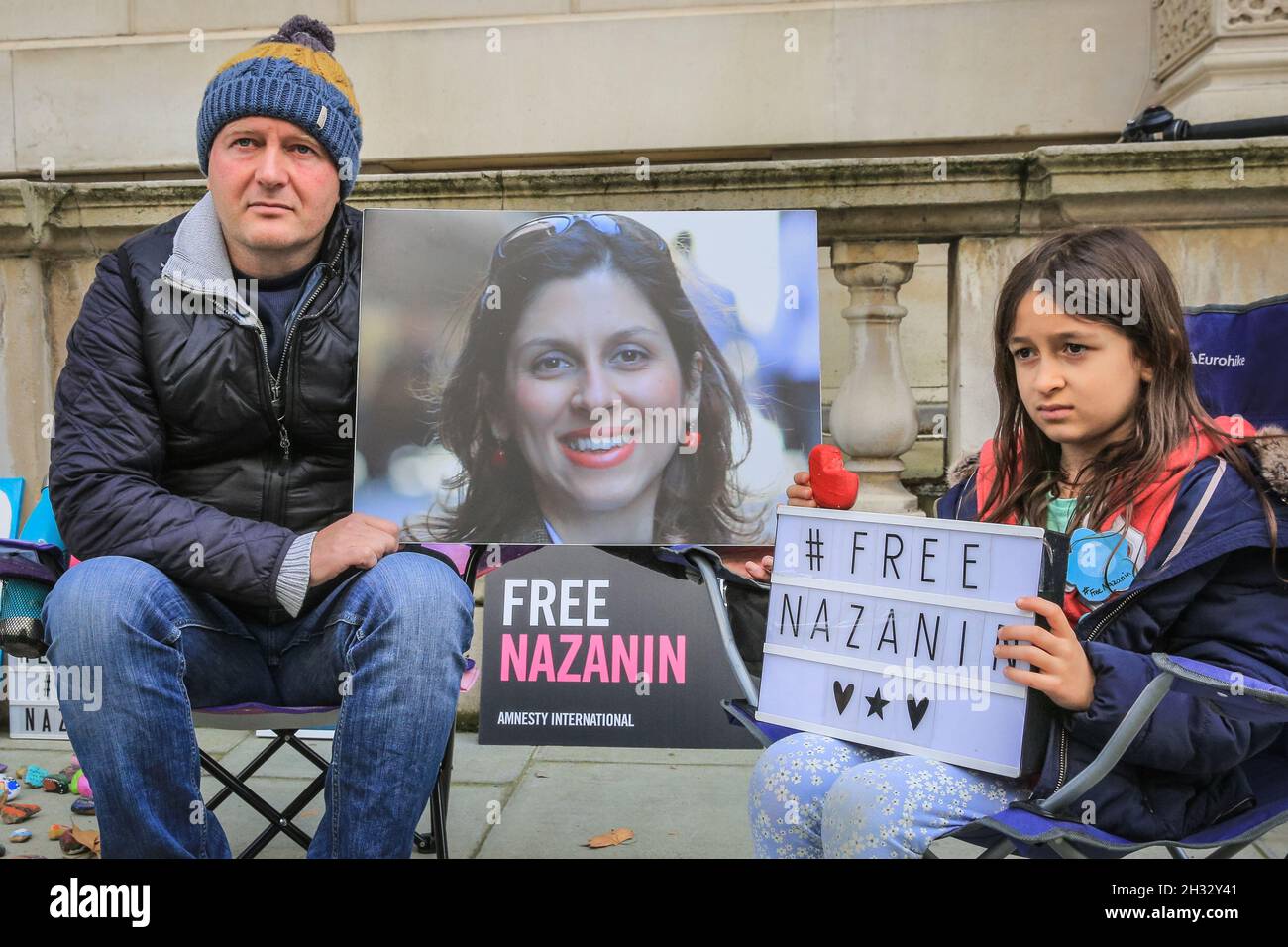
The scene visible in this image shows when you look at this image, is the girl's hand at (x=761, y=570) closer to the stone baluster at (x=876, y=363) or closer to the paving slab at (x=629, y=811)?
the paving slab at (x=629, y=811)

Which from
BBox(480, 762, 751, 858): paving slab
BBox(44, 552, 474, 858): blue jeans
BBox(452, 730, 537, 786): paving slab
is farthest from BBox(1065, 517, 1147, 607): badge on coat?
BBox(452, 730, 537, 786): paving slab

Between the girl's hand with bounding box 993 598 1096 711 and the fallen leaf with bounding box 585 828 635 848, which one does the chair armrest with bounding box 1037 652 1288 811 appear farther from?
the fallen leaf with bounding box 585 828 635 848

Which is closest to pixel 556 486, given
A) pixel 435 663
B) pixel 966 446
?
pixel 435 663

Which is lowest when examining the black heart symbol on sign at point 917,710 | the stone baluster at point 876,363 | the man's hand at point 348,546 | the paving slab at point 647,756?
the paving slab at point 647,756

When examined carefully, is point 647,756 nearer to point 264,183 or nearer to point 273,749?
point 273,749

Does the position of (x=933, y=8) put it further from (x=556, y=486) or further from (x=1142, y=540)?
(x=1142, y=540)

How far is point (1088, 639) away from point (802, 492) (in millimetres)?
544

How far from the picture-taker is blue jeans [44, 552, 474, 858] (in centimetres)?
189

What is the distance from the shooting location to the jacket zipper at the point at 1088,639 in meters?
1.65

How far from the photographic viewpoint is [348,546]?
6.85 ft

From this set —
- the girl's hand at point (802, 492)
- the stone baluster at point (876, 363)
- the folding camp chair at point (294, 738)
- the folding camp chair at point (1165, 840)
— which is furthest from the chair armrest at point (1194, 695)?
the stone baluster at point (876, 363)

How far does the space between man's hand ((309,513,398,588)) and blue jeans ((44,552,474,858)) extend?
0.04 metres

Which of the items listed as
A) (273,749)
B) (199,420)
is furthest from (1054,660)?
(273,749)
